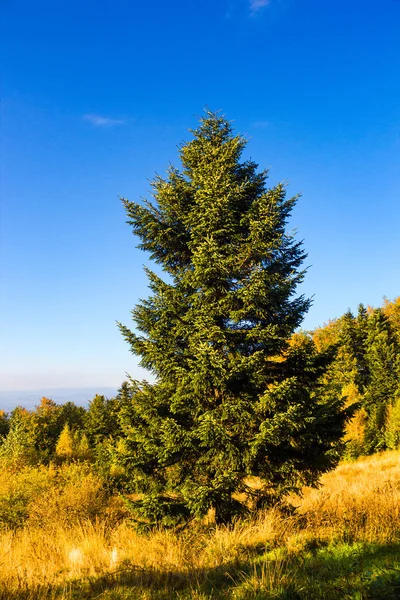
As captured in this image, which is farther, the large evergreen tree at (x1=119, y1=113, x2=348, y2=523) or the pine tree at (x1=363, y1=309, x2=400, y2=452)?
the pine tree at (x1=363, y1=309, x2=400, y2=452)

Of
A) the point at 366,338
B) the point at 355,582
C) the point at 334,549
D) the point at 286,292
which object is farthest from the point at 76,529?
the point at 366,338

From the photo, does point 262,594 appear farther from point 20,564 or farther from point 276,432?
point 20,564

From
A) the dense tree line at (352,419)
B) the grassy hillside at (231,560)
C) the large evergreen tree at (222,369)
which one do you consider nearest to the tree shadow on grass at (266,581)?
the grassy hillside at (231,560)

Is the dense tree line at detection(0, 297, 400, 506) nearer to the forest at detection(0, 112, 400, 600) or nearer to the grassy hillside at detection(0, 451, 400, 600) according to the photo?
the forest at detection(0, 112, 400, 600)

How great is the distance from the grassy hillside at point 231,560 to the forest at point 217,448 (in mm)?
31

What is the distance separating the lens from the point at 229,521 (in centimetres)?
703

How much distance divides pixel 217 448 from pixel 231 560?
7.22 feet

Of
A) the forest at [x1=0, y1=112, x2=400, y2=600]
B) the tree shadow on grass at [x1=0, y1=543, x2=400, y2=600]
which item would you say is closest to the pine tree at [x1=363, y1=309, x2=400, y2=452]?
the forest at [x1=0, y1=112, x2=400, y2=600]

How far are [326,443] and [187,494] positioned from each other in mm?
3167

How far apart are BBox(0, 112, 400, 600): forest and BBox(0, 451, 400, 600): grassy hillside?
0.03m

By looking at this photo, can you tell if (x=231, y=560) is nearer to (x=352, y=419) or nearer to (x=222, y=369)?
(x=222, y=369)

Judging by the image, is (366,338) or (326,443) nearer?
(326,443)

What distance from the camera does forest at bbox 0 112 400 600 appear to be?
453cm

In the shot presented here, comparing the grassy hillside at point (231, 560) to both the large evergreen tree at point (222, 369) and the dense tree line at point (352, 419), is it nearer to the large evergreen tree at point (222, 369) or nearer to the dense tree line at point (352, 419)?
the large evergreen tree at point (222, 369)
